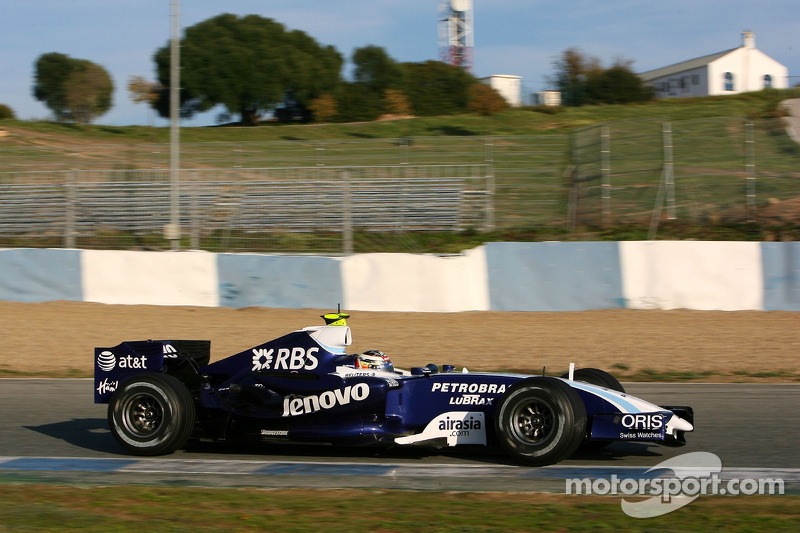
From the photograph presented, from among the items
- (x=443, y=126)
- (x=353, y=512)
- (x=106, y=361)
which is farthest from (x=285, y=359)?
(x=443, y=126)

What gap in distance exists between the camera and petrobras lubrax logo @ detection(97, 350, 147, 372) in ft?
23.4

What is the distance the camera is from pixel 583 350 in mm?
12398

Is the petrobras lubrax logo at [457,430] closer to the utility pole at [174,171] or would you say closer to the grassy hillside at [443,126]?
the utility pole at [174,171]

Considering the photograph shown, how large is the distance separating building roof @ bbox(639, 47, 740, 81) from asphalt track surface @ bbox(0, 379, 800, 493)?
47.0 metres

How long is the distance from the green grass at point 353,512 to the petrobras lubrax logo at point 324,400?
1.09 meters

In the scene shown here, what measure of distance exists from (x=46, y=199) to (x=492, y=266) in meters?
12.0

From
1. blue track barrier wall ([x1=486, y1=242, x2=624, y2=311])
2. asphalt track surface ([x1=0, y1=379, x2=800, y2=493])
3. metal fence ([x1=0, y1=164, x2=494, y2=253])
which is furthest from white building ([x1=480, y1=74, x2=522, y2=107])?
asphalt track surface ([x1=0, y1=379, x2=800, y2=493])

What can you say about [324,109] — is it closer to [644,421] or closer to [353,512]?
[644,421]

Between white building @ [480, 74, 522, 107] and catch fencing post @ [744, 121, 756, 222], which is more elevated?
white building @ [480, 74, 522, 107]

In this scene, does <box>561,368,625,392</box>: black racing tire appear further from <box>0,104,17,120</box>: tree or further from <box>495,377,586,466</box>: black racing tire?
<box>0,104,17,120</box>: tree

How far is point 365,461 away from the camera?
642 cm

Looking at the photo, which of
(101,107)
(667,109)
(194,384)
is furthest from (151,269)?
(101,107)

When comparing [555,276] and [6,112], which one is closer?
[555,276]
